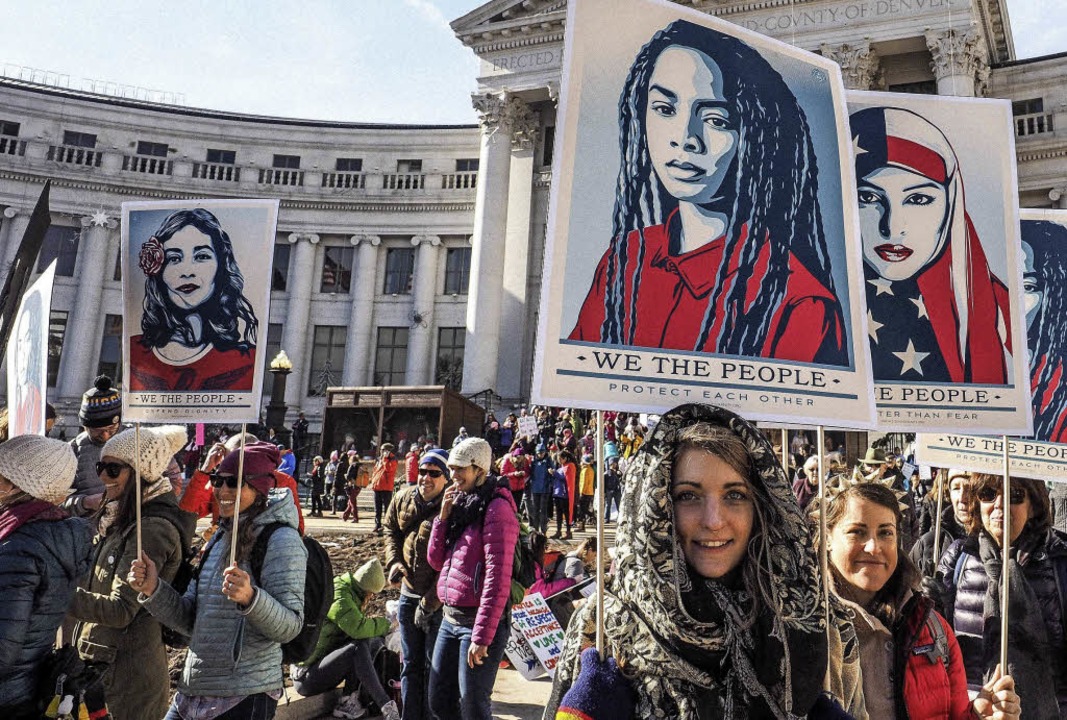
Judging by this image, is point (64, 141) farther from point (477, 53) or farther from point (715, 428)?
point (715, 428)

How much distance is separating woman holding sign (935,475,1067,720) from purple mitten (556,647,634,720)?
7.66 ft

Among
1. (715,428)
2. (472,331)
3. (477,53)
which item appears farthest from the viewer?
(477,53)

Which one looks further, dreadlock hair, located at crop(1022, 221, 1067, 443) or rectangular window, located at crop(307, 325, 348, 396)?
rectangular window, located at crop(307, 325, 348, 396)

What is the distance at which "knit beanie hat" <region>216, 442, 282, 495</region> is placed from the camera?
3.25m

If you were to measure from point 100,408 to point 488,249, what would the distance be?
1028 inches

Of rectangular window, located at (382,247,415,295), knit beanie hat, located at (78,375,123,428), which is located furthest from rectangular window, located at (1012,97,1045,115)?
knit beanie hat, located at (78,375,123,428)

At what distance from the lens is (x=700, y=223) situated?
89.4 inches

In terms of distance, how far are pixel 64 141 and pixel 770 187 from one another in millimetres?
40157

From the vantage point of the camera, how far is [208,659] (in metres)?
3.08

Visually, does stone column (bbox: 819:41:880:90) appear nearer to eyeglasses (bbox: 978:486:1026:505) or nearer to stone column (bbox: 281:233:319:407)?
stone column (bbox: 281:233:319:407)

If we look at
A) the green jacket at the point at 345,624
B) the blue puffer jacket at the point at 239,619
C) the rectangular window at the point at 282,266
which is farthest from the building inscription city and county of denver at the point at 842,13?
the blue puffer jacket at the point at 239,619

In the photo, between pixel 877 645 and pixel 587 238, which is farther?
pixel 877 645

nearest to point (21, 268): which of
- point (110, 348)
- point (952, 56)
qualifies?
point (952, 56)

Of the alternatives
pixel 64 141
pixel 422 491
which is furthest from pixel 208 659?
pixel 64 141
